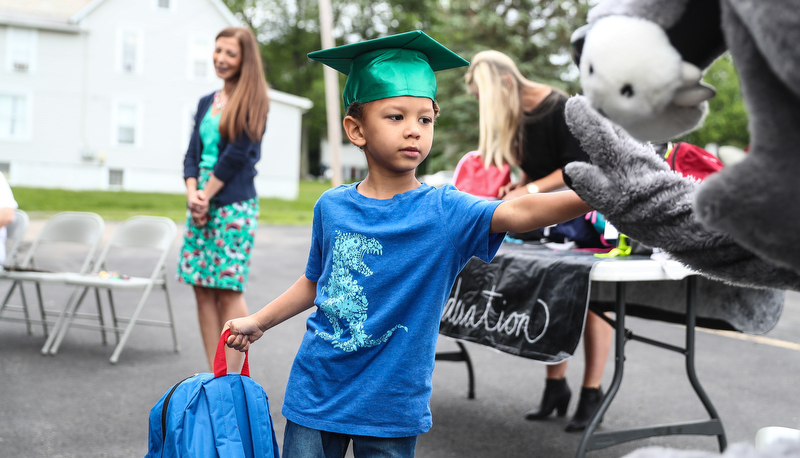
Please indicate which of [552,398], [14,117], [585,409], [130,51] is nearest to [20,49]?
[14,117]

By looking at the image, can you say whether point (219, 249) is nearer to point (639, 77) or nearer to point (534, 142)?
point (534, 142)

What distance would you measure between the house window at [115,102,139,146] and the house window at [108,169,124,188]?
3.32ft

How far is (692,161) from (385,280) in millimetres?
1554

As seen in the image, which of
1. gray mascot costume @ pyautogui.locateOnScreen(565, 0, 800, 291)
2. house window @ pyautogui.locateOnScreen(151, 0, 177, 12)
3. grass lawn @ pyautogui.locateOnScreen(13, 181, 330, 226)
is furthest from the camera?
house window @ pyautogui.locateOnScreen(151, 0, 177, 12)

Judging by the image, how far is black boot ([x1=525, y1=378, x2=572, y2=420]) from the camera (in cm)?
381

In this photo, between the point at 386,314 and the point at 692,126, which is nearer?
the point at 692,126

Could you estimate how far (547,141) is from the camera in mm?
3617

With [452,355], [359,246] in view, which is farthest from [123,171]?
[359,246]

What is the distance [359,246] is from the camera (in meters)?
1.79

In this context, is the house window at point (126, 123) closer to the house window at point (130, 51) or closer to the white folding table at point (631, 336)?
the house window at point (130, 51)

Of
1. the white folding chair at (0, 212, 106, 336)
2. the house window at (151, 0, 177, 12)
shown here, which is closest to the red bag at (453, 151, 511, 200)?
the white folding chair at (0, 212, 106, 336)

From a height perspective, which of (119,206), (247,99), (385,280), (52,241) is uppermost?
(247,99)

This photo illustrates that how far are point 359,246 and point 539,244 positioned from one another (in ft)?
6.60

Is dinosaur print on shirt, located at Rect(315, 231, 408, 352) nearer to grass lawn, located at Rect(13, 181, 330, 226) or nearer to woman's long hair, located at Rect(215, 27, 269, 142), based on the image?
woman's long hair, located at Rect(215, 27, 269, 142)
